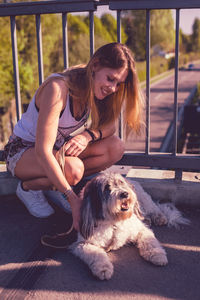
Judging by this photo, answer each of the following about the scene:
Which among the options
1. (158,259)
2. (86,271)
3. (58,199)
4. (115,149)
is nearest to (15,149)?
(58,199)

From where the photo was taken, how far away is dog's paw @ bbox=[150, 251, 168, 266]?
223 cm

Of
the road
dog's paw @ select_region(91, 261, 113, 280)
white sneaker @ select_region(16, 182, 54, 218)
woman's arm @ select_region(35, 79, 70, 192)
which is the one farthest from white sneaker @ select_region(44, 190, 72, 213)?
the road

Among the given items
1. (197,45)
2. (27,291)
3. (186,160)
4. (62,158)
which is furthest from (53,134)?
(197,45)

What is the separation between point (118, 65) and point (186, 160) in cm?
105

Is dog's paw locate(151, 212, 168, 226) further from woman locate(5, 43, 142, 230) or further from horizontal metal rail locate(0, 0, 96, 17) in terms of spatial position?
horizontal metal rail locate(0, 0, 96, 17)

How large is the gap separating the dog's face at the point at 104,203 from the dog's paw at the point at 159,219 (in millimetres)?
388

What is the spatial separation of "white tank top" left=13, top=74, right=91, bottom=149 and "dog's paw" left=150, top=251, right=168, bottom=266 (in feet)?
3.45

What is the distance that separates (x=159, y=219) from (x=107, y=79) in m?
1.14

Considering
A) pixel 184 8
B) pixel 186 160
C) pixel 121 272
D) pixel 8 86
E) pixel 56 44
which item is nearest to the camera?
pixel 121 272

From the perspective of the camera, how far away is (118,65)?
7.61ft

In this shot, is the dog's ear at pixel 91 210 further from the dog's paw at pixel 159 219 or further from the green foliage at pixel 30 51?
the green foliage at pixel 30 51

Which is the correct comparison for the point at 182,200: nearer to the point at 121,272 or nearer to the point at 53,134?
the point at 121,272

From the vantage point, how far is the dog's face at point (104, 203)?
236 centimetres

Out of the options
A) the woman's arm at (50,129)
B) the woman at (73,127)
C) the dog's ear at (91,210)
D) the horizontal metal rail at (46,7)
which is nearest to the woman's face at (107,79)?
the woman at (73,127)
